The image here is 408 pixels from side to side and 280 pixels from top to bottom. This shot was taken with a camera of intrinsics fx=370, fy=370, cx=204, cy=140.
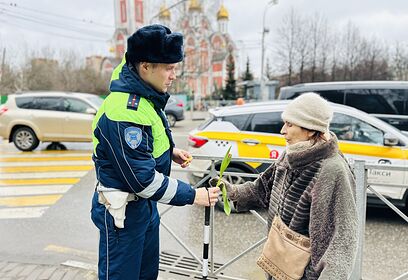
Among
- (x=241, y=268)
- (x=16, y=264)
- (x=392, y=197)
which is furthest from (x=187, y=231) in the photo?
(x=392, y=197)

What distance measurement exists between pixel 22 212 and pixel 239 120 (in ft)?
11.8

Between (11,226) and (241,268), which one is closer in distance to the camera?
(241,268)

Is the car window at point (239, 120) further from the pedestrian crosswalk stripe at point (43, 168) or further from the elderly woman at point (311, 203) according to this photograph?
the pedestrian crosswalk stripe at point (43, 168)

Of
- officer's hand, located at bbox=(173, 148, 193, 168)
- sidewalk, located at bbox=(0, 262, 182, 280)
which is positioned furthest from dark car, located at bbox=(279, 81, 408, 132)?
officer's hand, located at bbox=(173, 148, 193, 168)

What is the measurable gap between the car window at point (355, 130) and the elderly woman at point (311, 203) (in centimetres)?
365

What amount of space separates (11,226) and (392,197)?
5.24 meters

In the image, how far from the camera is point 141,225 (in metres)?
2.02

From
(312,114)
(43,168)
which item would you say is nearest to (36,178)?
(43,168)

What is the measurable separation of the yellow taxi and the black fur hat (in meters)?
3.23

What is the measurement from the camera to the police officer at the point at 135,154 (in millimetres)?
1780

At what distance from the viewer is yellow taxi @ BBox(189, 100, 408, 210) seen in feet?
16.6

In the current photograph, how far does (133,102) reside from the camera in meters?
1.82

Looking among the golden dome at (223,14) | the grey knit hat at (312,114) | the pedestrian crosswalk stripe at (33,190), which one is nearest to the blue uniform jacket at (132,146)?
the grey knit hat at (312,114)

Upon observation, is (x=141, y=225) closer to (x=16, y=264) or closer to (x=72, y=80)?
(x=16, y=264)
